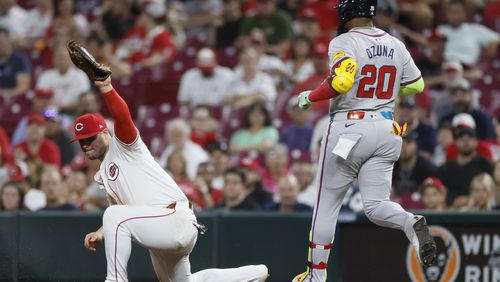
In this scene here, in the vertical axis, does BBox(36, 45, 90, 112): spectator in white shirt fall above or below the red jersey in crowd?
above

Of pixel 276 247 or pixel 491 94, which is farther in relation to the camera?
pixel 491 94

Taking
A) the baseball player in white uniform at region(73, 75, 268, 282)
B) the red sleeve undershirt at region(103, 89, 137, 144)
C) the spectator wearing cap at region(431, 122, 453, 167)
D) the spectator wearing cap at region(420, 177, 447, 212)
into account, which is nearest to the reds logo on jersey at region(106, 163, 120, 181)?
the baseball player in white uniform at region(73, 75, 268, 282)

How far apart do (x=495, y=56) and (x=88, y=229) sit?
17.7 feet

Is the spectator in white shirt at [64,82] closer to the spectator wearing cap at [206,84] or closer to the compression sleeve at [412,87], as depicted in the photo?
the spectator wearing cap at [206,84]

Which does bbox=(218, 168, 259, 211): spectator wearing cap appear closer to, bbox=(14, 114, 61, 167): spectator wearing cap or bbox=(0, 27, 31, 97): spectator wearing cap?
bbox=(14, 114, 61, 167): spectator wearing cap

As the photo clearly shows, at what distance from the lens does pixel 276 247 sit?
8.45 meters

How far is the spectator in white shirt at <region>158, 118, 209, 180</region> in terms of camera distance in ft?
36.5

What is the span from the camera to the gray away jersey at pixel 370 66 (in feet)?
21.2

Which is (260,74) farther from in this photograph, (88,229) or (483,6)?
(88,229)

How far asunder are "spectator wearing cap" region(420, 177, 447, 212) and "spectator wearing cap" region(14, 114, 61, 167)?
4.03 m

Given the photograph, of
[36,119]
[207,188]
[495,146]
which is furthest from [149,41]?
[495,146]

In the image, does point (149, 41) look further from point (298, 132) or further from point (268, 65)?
point (298, 132)

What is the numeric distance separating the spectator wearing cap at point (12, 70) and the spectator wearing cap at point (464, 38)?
4.96 metres

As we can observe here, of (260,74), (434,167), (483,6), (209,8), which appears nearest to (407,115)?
(434,167)
